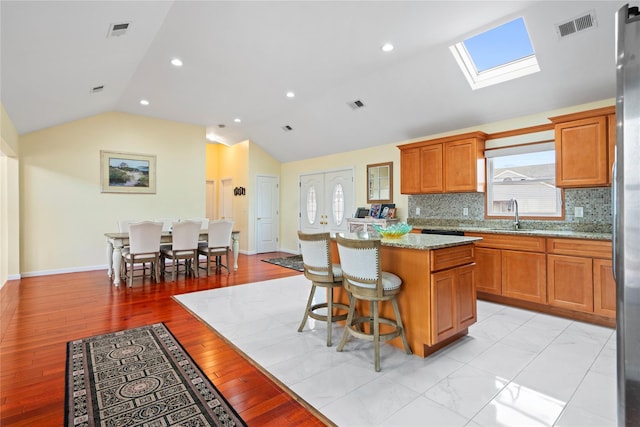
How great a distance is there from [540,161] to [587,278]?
169 cm

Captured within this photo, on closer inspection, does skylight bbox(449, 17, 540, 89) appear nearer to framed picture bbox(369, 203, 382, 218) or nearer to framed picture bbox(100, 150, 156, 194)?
framed picture bbox(369, 203, 382, 218)

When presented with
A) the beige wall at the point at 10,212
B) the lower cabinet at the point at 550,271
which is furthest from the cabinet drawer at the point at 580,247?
the beige wall at the point at 10,212

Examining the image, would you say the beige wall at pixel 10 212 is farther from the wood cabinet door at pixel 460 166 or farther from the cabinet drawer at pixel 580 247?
the cabinet drawer at pixel 580 247

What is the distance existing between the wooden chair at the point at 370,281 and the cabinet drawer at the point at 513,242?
1.73 metres

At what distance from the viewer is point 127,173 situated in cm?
630

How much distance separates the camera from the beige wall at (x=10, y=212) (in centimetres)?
474

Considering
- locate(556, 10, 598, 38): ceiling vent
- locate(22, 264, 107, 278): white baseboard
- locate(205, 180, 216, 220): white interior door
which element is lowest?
locate(22, 264, 107, 278): white baseboard

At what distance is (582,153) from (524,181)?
2.95 ft

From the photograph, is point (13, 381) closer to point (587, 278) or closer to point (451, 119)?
point (587, 278)

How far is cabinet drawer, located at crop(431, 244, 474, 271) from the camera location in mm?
2406

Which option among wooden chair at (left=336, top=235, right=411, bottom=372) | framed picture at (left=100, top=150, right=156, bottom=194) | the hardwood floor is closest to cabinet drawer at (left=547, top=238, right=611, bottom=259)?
wooden chair at (left=336, top=235, right=411, bottom=372)

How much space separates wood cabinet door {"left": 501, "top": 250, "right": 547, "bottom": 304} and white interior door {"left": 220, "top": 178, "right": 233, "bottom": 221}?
6.91 meters

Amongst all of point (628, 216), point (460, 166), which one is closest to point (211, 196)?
point (460, 166)

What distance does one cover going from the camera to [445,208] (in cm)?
507
